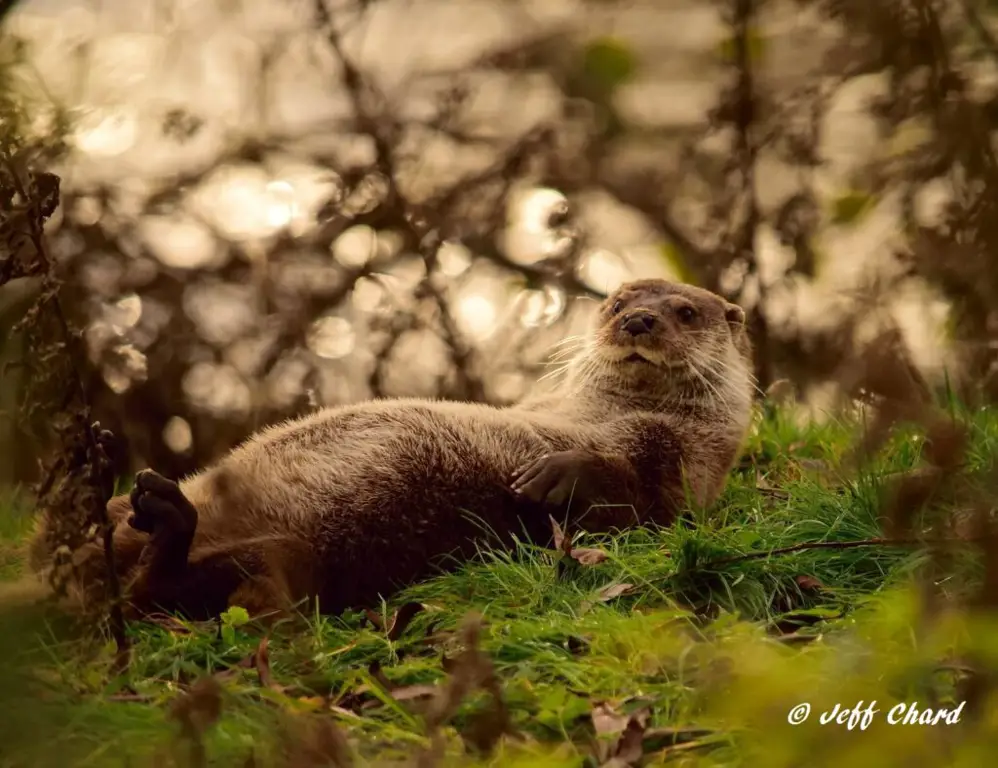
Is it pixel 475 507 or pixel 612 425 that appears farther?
pixel 612 425

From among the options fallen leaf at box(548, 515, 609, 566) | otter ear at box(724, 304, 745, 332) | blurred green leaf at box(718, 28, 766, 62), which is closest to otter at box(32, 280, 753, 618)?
otter ear at box(724, 304, 745, 332)

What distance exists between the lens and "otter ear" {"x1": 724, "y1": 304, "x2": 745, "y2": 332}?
176 inches

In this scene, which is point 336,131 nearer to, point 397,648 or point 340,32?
point 340,32

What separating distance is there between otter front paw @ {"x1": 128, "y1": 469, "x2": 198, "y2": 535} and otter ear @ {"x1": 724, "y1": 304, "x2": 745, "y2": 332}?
7.62 ft

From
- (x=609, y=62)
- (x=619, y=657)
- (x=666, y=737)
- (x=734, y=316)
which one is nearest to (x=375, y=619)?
(x=619, y=657)

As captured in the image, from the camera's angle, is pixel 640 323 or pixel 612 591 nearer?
pixel 612 591

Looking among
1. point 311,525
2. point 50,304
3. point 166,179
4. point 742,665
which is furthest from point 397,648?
point 166,179

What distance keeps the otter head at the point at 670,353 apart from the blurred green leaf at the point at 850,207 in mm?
606

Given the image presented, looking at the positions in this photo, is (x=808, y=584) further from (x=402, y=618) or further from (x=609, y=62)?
(x=609, y=62)

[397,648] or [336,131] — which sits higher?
[336,131]

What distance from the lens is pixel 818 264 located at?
19.0ft

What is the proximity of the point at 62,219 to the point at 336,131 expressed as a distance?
1461mm

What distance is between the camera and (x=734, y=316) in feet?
14.8

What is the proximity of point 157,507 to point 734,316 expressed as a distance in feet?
8.04
